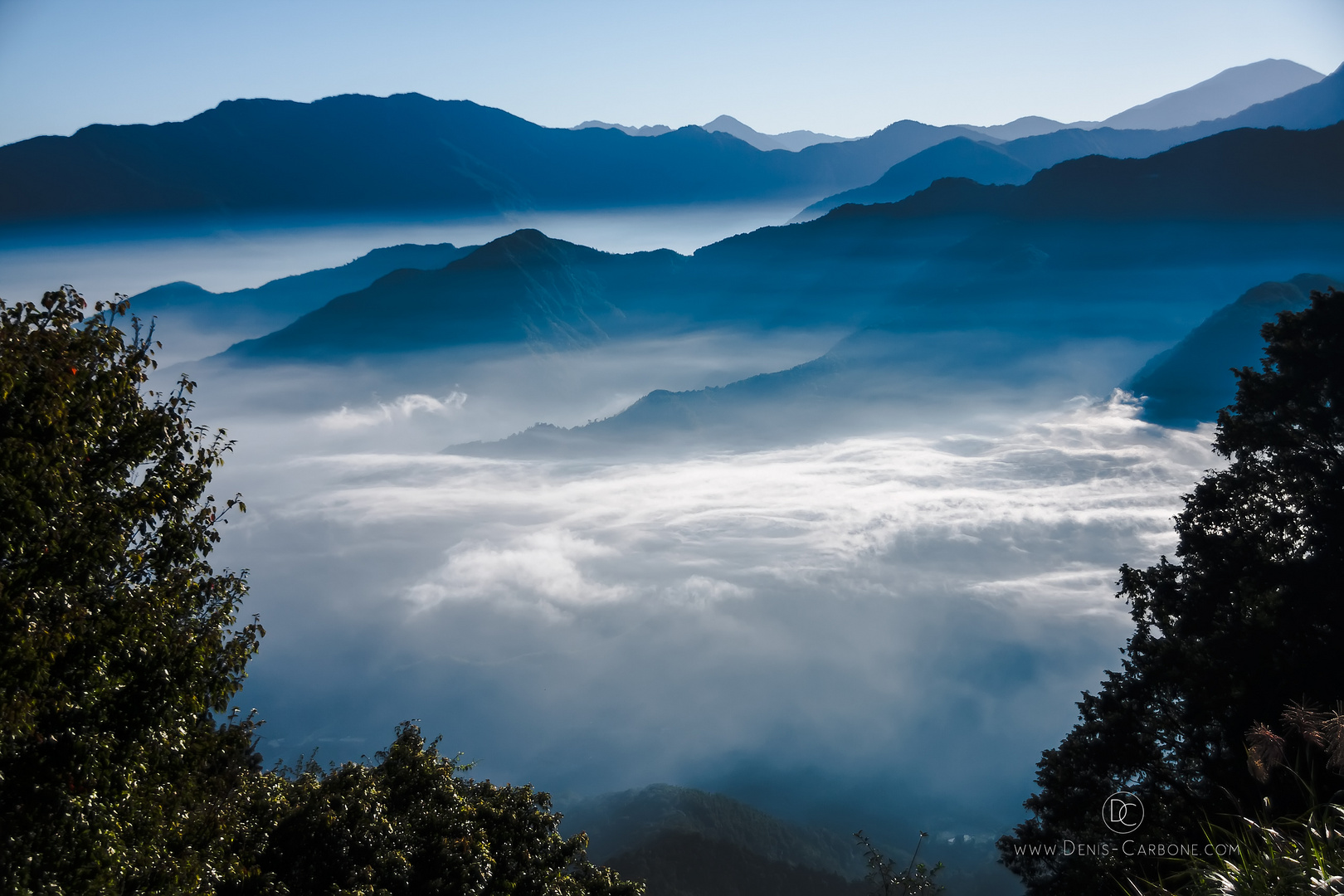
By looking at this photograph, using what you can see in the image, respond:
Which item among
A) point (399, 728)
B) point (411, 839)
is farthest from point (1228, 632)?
point (399, 728)

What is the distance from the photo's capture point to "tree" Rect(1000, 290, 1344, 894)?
21.4 m

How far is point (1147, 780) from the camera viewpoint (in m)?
24.0

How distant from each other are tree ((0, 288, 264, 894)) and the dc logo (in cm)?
2157

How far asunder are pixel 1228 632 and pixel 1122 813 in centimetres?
599

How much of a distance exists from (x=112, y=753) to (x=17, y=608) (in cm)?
295

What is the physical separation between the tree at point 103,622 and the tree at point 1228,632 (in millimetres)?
20903

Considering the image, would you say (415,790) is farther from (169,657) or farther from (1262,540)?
(1262,540)

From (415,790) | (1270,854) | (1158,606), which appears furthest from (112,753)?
(1158,606)

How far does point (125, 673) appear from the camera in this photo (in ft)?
40.1

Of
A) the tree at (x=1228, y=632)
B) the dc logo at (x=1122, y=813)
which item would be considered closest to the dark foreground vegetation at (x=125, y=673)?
the dc logo at (x=1122, y=813)

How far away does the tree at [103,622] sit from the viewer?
1063 cm

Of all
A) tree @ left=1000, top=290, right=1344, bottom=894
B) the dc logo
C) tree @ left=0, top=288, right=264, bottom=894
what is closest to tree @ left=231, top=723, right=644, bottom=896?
tree @ left=0, top=288, right=264, bottom=894

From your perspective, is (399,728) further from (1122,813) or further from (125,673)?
(1122,813)

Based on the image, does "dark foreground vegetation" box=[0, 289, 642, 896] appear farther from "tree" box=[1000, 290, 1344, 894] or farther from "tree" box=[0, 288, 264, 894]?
"tree" box=[1000, 290, 1344, 894]
